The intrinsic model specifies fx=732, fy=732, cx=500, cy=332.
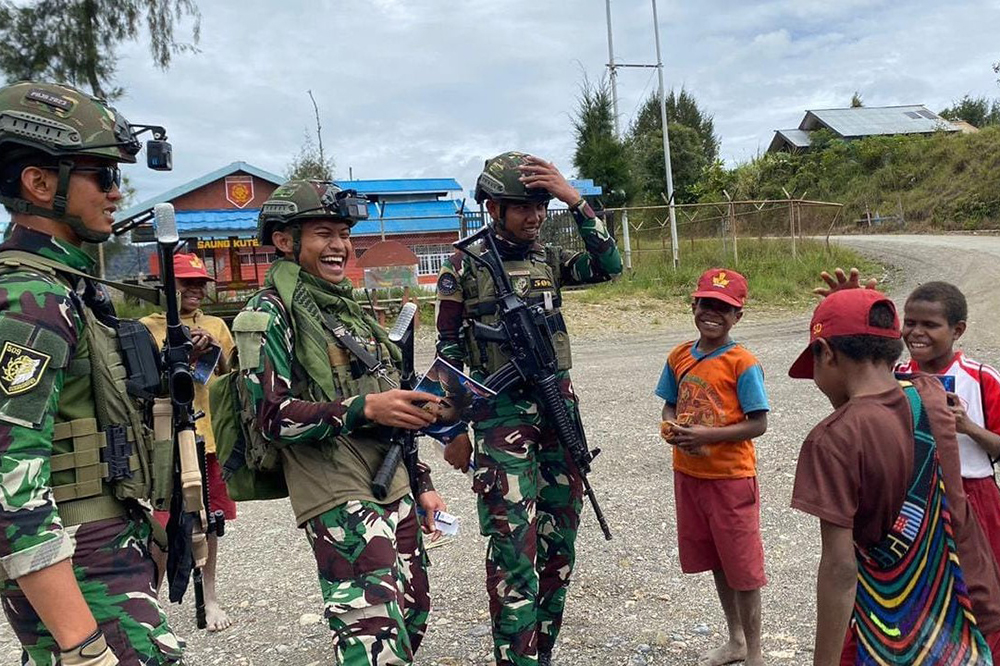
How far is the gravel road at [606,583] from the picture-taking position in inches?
138

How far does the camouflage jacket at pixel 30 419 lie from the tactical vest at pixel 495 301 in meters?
1.85

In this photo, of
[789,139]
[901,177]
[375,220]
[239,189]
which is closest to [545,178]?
[375,220]

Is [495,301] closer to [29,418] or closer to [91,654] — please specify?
[29,418]

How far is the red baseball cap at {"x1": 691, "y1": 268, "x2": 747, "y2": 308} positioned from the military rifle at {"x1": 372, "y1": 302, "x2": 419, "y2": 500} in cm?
129

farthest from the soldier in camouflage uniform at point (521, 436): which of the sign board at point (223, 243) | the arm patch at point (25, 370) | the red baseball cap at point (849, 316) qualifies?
the sign board at point (223, 243)

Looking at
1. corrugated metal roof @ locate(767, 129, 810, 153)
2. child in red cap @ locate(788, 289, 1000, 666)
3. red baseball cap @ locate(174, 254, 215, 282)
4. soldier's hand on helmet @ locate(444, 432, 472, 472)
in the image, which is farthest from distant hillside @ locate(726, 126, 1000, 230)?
child in red cap @ locate(788, 289, 1000, 666)

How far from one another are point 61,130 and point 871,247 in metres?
25.7

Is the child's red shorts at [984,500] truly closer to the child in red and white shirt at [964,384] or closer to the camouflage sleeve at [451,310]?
the child in red and white shirt at [964,384]

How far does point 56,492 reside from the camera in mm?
1832

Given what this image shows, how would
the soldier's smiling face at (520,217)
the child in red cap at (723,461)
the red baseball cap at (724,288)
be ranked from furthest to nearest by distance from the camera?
1. the soldier's smiling face at (520,217)
2. the red baseball cap at (724,288)
3. the child in red cap at (723,461)

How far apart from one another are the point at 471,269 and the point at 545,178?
1.78 feet

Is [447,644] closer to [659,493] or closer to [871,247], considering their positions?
[659,493]

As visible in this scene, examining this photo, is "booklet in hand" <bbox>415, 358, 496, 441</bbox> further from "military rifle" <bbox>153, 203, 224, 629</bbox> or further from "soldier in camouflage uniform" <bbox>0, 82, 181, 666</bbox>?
"soldier in camouflage uniform" <bbox>0, 82, 181, 666</bbox>

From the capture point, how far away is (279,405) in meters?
2.35
